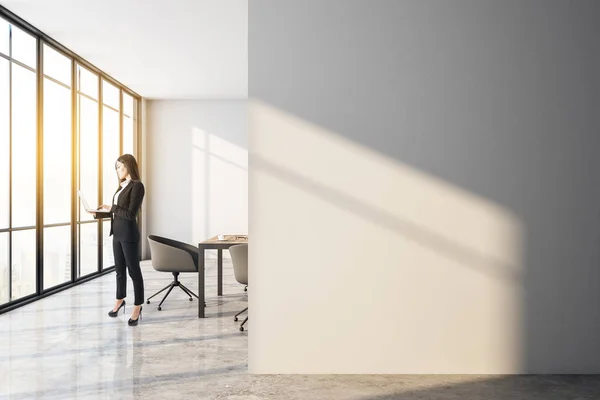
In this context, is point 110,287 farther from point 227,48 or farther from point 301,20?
point 301,20

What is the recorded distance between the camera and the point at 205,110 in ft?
35.9

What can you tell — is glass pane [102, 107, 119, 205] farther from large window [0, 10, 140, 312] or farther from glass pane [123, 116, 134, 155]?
glass pane [123, 116, 134, 155]

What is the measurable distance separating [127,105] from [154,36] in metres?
3.64

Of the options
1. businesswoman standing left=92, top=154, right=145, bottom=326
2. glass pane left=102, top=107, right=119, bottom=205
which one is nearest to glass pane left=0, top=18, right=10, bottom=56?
businesswoman standing left=92, top=154, right=145, bottom=326

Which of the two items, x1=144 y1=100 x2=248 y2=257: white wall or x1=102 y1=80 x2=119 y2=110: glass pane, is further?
x1=144 y1=100 x2=248 y2=257: white wall

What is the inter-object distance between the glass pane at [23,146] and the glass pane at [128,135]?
351cm

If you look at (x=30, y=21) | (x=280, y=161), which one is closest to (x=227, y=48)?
(x=30, y=21)

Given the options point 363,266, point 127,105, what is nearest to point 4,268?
point 363,266

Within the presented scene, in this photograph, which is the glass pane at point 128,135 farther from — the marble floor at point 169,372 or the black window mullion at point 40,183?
the marble floor at point 169,372

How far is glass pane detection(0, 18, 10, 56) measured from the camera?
5.88 m

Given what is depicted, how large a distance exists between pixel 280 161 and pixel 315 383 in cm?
140

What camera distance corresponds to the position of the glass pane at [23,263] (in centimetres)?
611

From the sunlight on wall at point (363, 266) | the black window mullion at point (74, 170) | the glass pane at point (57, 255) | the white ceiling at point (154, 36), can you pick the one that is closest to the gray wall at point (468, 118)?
the sunlight on wall at point (363, 266)

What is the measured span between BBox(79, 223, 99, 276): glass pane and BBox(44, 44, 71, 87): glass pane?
202 cm
